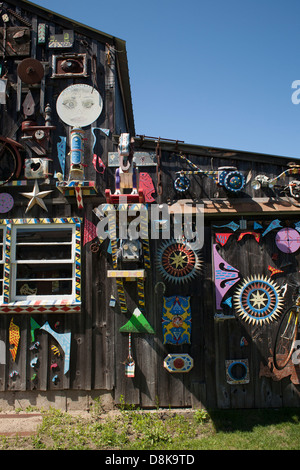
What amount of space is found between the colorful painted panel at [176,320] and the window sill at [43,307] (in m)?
1.40

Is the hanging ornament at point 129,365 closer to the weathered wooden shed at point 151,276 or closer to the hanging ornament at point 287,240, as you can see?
the weathered wooden shed at point 151,276

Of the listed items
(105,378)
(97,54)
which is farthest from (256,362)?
(97,54)

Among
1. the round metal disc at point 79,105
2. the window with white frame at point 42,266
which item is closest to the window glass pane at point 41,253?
the window with white frame at point 42,266

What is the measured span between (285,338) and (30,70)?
613 centimetres

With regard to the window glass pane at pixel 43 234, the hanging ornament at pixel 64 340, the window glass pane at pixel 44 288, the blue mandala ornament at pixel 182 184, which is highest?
the blue mandala ornament at pixel 182 184

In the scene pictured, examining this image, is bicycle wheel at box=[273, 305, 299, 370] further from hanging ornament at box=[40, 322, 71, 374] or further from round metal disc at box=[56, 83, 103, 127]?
round metal disc at box=[56, 83, 103, 127]

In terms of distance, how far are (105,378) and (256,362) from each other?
2.37m

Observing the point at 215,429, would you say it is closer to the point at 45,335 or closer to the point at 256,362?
the point at 256,362

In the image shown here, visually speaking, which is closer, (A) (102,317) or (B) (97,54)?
(A) (102,317)

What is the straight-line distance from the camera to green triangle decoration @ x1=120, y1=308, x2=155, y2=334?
253 inches

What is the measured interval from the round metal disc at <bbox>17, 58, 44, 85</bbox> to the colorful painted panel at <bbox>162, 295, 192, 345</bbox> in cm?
439

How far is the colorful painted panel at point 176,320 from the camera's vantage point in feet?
21.3

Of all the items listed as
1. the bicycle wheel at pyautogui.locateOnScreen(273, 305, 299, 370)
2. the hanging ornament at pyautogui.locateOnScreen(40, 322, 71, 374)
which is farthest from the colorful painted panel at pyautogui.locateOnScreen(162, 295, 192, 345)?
the hanging ornament at pyautogui.locateOnScreen(40, 322, 71, 374)

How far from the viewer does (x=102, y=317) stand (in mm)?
6652
